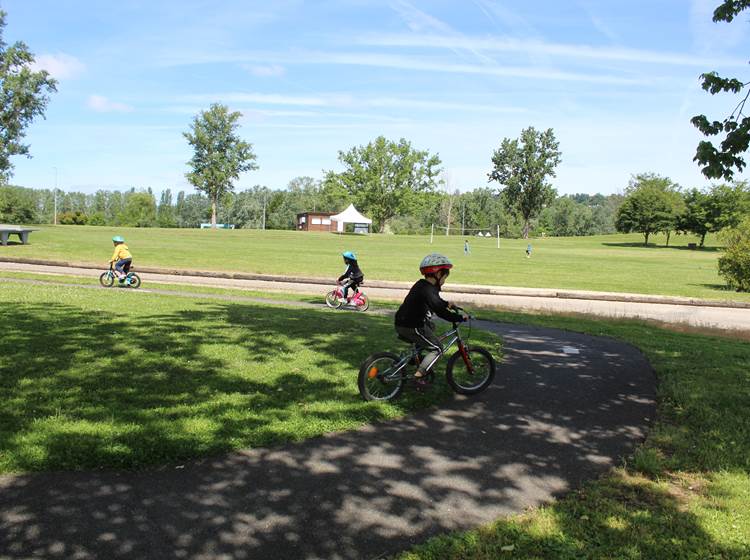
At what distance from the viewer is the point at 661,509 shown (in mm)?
4117

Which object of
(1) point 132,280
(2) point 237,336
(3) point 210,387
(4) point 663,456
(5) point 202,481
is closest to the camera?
(5) point 202,481

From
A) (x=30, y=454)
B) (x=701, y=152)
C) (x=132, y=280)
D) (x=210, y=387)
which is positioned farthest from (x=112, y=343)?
(x=132, y=280)

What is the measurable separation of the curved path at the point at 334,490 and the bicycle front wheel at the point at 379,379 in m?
0.55

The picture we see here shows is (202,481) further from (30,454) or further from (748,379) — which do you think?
(748,379)

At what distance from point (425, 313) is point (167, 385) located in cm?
306

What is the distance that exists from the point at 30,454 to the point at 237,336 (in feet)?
16.1

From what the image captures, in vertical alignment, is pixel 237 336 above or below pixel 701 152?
below

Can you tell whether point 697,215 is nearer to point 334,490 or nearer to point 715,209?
point 715,209

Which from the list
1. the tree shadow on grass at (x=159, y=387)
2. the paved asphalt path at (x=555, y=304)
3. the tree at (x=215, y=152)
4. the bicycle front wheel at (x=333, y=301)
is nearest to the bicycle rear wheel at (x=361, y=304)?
the bicycle front wheel at (x=333, y=301)

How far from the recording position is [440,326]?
12.4 meters

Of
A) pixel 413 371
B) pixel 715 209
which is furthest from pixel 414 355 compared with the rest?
pixel 715 209

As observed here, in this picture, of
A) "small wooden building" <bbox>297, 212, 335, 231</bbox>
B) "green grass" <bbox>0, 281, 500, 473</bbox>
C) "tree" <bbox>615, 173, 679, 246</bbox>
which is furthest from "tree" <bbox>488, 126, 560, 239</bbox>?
"green grass" <bbox>0, 281, 500, 473</bbox>

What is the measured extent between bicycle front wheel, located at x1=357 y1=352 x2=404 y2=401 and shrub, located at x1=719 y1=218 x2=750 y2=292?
2599 cm

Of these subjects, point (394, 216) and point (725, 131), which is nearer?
point (725, 131)
